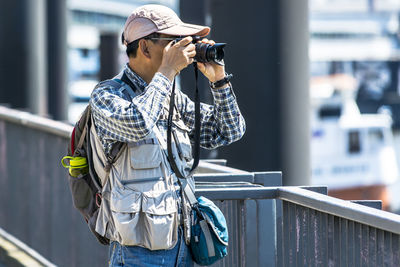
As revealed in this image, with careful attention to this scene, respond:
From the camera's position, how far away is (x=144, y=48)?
3.57m

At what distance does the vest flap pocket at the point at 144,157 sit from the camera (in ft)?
11.3

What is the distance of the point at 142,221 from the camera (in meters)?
3.45

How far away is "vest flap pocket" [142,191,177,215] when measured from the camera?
341 centimetres

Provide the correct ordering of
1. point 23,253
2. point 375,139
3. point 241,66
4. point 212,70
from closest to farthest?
point 212,70, point 241,66, point 23,253, point 375,139

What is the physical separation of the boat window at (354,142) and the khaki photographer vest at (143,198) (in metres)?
41.5

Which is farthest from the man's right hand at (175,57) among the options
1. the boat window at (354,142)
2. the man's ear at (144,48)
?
the boat window at (354,142)

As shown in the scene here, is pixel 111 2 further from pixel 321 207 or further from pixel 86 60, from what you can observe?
pixel 321 207

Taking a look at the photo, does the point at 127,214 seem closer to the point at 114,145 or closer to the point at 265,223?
the point at 114,145

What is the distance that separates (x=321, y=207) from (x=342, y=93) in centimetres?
4506

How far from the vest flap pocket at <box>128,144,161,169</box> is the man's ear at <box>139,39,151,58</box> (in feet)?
1.23

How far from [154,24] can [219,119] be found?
0.55 m

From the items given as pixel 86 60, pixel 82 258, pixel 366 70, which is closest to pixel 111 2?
pixel 86 60

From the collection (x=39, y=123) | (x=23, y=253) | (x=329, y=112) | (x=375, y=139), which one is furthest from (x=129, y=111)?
(x=375, y=139)

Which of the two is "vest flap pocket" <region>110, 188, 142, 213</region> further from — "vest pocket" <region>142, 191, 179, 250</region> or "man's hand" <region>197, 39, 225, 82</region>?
"man's hand" <region>197, 39, 225, 82</region>
